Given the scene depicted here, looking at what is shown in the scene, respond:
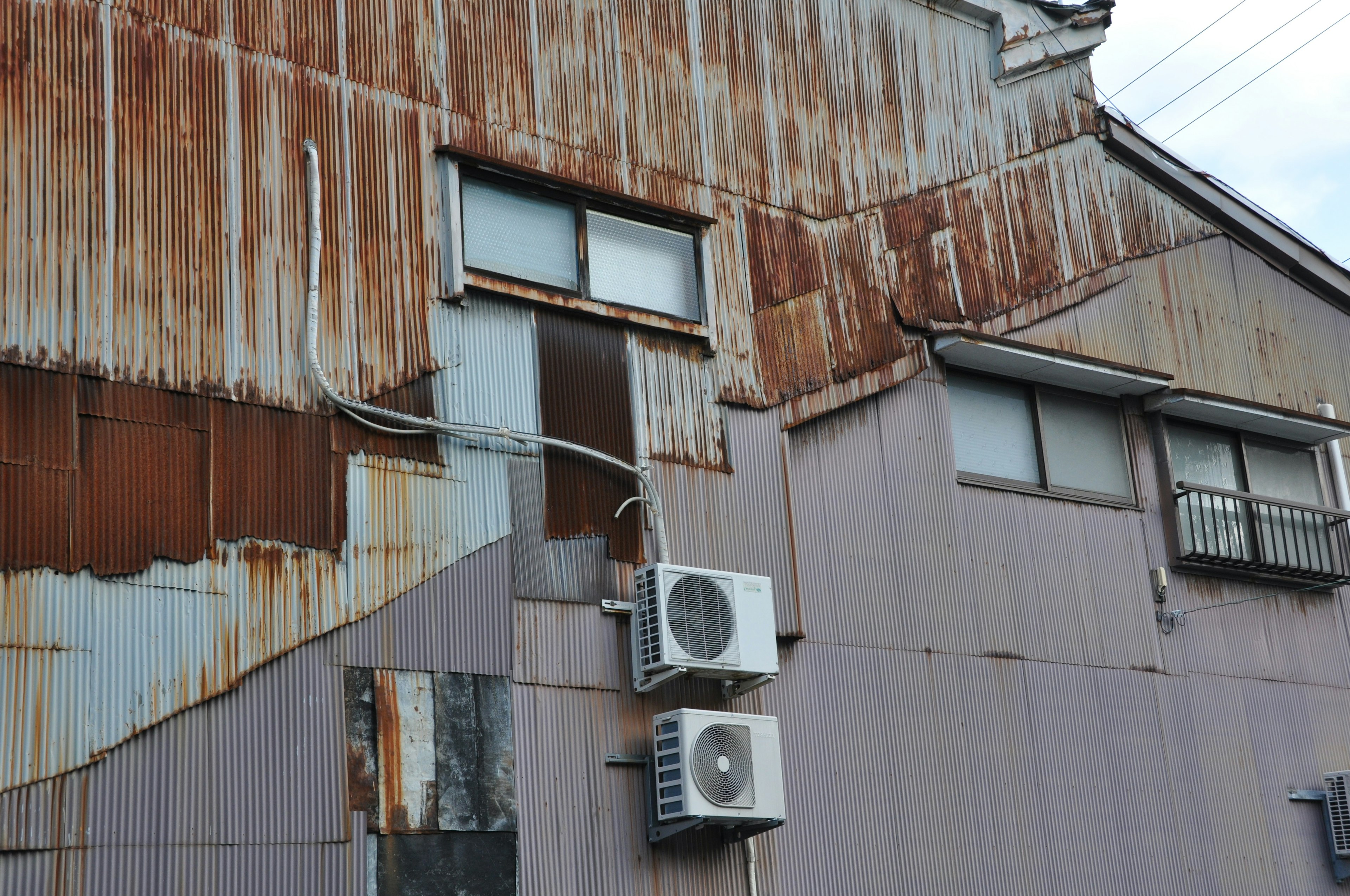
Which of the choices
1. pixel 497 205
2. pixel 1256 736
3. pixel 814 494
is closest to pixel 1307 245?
pixel 1256 736

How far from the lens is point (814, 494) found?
11656 millimetres

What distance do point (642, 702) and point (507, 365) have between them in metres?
2.66

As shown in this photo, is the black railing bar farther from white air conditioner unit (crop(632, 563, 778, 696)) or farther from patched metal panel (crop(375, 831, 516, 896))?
patched metal panel (crop(375, 831, 516, 896))

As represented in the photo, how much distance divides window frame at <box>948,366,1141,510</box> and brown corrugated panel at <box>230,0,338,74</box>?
20.8 ft

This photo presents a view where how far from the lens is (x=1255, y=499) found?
14.4 meters

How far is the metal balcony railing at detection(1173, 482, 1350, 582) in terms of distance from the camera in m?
14.0

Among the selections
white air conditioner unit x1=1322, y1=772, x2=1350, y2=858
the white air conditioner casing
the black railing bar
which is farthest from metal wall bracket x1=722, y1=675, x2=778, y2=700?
white air conditioner unit x1=1322, y1=772, x2=1350, y2=858

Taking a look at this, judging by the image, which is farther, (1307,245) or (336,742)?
(1307,245)

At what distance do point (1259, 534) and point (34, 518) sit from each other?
11.6 m

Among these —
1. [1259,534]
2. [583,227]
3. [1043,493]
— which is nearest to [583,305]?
[583,227]

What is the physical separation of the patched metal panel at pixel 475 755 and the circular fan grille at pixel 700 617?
1281 mm

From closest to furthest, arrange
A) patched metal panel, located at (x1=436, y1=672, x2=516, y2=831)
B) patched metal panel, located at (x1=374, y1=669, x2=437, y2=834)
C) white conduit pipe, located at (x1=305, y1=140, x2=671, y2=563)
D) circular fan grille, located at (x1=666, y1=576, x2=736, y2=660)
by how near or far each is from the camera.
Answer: patched metal panel, located at (x1=374, y1=669, x2=437, y2=834)
patched metal panel, located at (x1=436, y1=672, x2=516, y2=831)
white conduit pipe, located at (x1=305, y1=140, x2=671, y2=563)
circular fan grille, located at (x1=666, y1=576, x2=736, y2=660)

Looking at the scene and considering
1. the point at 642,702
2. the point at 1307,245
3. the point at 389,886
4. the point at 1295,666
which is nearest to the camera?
the point at 389,886

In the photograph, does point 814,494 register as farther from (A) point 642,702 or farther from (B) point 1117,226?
(B) point 1117,226
